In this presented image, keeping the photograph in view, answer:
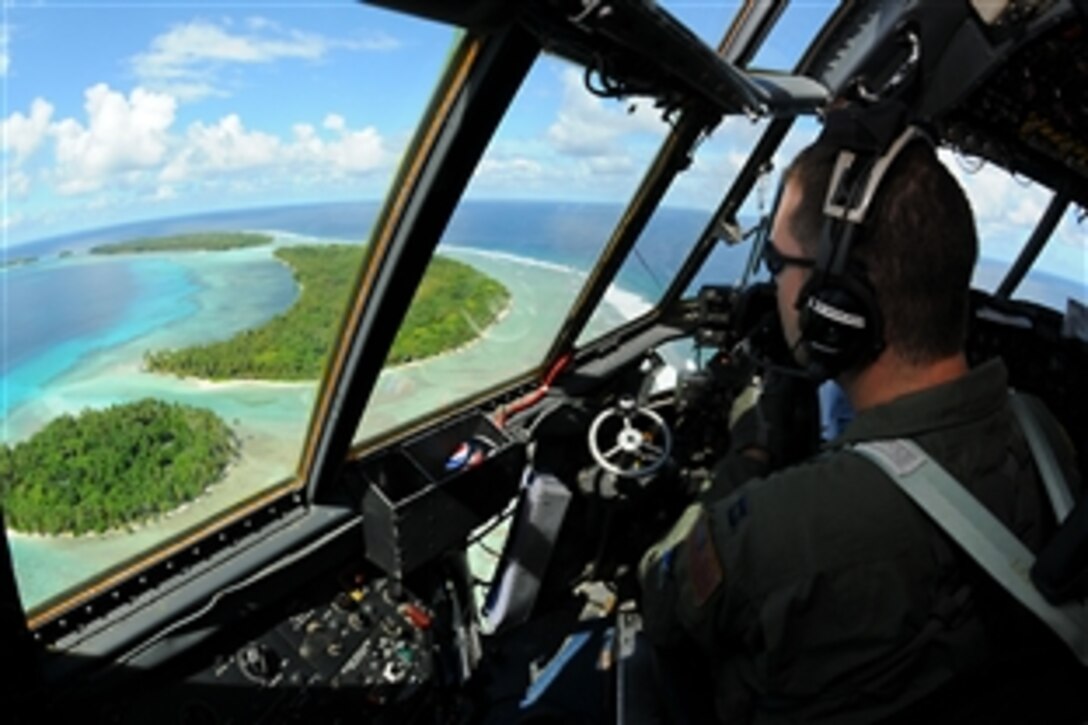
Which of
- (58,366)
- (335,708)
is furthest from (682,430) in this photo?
(58,366)

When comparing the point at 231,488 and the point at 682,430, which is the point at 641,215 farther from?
the point at 231,488

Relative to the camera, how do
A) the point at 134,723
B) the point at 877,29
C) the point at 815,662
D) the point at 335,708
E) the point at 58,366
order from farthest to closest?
1. the point at 877,29
2. the point at 335,708
3. the point at 134,723
4. the point at 58,366
5. the point at 815,662

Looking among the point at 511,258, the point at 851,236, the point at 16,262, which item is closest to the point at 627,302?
the point at 511,258

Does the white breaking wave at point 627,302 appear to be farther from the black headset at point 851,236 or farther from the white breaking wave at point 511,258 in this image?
the black headset at point 851,236

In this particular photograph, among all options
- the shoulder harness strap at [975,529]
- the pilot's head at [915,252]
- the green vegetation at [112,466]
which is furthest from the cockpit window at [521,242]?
the shoulder harness strap at [975,529]

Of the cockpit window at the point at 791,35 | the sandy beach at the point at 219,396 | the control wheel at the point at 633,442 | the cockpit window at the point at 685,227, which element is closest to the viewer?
the sandy beach at the point at 219,396

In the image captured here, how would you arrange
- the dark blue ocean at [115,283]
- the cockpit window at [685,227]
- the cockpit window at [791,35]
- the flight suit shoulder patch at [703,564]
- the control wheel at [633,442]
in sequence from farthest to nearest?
the cockpit window at [791,35] < the cockpit window at [685,227] < the control wheel at [633,442] < the dark blue ocean at [115,283] < the flight suit shoulder patch at [703,564]

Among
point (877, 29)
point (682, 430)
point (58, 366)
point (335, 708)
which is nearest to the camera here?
point (58, 366)
